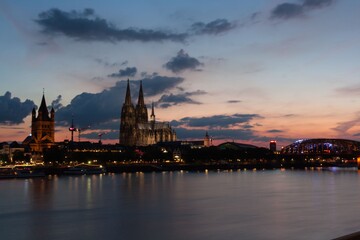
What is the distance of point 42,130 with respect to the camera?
128375mm

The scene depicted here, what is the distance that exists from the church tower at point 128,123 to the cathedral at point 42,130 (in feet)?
91.1

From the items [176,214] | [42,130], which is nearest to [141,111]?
[42,130]

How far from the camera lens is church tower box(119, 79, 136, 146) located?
155m

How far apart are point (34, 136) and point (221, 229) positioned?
10919 centimetres

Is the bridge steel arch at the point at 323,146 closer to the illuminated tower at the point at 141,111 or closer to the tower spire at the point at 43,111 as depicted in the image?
the illuminated tower at the point at 141,111

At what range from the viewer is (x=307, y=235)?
2514cm

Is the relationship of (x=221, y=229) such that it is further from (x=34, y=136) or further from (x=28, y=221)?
(x=34, y=136)

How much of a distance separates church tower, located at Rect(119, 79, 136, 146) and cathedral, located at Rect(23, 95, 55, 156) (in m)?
27.8

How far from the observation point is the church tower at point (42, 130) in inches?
4988

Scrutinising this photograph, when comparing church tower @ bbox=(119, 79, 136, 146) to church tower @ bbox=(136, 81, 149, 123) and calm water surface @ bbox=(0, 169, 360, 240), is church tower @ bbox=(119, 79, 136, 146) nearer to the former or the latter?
church tower @ bbox=(136, 81, 149, 123)

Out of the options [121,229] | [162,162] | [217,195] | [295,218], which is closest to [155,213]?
[121,229]

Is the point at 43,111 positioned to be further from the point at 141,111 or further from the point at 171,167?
the point at 171,167

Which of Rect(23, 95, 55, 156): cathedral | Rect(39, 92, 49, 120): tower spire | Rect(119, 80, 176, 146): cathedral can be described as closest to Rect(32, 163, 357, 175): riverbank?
Rect(23, 95, 55, 156): cathedral

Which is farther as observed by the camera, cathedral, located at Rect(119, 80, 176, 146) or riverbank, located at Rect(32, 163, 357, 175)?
cathedral, located at Rect(119, 80, 176, 146)
